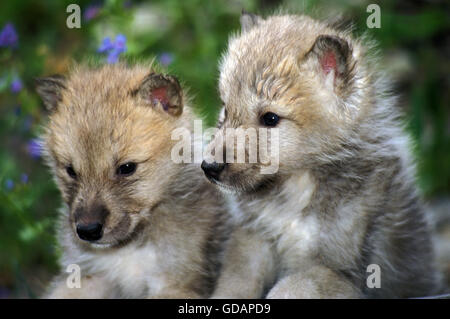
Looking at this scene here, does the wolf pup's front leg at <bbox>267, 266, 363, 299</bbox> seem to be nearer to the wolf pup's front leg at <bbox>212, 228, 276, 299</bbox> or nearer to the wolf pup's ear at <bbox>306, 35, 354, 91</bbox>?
the wolf pup's front leg at <bbox>212, 228, 276, 299</bbox>

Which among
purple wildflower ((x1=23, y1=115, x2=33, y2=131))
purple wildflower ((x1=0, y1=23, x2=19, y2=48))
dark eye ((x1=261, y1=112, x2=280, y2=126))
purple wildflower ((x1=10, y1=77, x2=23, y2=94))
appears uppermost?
purple wildflower ((x1=0, y1=23, x2=19, y2=48))

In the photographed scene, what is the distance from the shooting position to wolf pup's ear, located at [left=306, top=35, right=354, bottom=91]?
385 centimetres

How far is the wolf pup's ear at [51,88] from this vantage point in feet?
14.4

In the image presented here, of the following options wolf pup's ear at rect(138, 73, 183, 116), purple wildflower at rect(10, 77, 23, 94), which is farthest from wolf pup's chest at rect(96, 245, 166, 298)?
purple wildflower at rect(10, 77, 23, 94)

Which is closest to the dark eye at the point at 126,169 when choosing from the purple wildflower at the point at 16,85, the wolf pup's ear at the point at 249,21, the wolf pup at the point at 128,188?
the wolf pup at the point at 128,188

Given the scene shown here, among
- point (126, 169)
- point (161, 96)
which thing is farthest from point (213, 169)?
point (161, 96)

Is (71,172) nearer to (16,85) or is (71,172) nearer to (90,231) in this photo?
(90,231)

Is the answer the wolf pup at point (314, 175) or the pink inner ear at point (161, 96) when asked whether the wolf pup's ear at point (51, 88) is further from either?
the wolf pup at point (314, 175)

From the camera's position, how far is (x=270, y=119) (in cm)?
→ 394

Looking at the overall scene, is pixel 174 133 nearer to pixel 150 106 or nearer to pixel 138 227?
pixel 150 106

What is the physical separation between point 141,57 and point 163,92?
147cm

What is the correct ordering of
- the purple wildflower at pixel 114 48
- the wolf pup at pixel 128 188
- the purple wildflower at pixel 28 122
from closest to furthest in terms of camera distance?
the wolf pup at pixel 128 188 → the purple wildflower at pixel 114 48 → the purple wildflower at pixel 28 122

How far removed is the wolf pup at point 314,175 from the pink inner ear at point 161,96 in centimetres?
33
